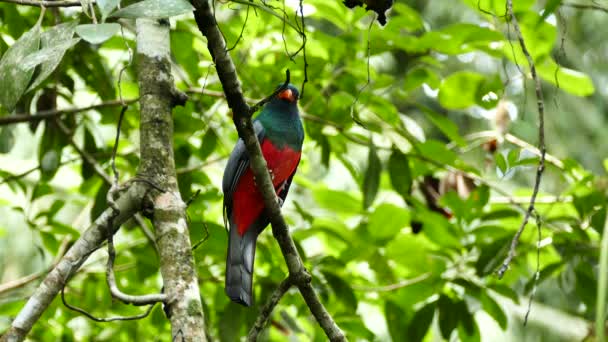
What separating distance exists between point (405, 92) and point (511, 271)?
3.21ft

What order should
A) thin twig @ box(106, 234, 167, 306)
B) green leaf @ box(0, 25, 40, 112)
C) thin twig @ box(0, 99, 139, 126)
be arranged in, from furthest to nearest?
1. thin twig @ box(0, 99, 139, 126)
2. thin twig @ box(106, 234, 167, 306)
3. green leaf @ box(0, 25, 40, 112)

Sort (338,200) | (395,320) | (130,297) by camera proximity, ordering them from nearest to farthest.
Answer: (130,297) → (395,320) → (338,200)

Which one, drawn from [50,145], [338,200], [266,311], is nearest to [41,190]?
[50,145]

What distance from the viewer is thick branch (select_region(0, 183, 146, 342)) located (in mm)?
2064

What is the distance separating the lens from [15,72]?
1.87 m

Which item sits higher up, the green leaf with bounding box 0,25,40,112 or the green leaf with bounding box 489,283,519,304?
the green leaf with bounding box 0,25,40,112

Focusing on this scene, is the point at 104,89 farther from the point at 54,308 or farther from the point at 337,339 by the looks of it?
the point at 337,339

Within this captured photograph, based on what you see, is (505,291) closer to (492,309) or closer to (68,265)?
(492,309)

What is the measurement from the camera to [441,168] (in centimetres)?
396

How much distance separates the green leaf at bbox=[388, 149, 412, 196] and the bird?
43 cm

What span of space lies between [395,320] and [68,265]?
1995 millimetres

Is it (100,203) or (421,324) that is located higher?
(100,203)

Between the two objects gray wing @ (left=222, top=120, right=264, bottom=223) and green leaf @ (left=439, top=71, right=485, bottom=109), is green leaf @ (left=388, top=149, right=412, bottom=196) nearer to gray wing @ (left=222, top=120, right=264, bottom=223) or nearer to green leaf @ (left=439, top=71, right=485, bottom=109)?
green leaf @ (left=439, top=71, right=485, bottom=109)

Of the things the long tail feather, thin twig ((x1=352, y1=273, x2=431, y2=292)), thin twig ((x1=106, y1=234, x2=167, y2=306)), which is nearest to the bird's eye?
the long tail feather
